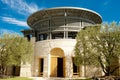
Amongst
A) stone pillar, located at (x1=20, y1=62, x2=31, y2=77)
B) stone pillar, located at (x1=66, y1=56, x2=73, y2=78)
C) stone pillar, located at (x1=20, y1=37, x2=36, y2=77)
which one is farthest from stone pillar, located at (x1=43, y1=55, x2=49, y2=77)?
stone pillar, located at (x1=66, y1=56, x2=73, y2=78)

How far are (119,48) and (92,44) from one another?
3731mm

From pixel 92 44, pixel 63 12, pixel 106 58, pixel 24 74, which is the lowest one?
pixel 24 74

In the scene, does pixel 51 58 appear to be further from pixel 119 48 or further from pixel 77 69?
pixel 119 48

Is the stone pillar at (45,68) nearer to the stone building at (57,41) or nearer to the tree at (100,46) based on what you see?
the stone building at (57,41)

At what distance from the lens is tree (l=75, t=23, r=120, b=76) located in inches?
944

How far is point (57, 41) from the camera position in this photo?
33594 mm

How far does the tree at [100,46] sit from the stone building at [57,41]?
22.9ft

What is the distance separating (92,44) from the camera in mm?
25312

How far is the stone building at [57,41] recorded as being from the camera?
1299 inches

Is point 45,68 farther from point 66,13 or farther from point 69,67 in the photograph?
point 66,13

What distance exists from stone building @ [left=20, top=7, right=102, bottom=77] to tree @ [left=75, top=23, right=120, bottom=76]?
6994 millimetres

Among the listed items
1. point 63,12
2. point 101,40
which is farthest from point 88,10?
point 101,40

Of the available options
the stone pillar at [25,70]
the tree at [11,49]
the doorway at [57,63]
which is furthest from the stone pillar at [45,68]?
the tree at [11,49]

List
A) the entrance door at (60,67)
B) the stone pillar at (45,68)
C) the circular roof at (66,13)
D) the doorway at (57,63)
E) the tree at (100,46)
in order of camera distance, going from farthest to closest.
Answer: the entrance door at (60,67), the circular roof at (66,13), the doorway at (57,63), the stone pillar at (45,68), the tree at (100,46)
